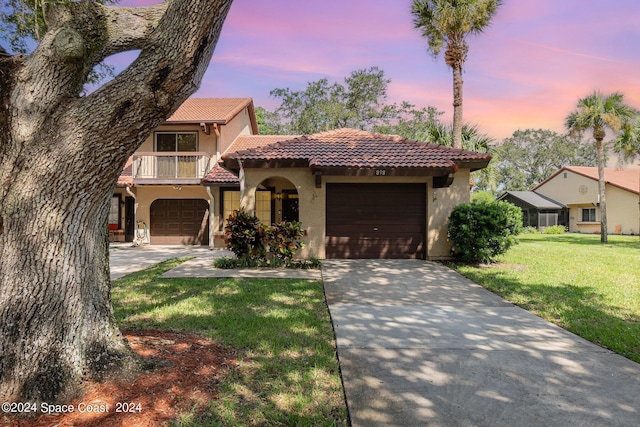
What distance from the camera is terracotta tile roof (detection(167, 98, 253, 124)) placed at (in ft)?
54.6

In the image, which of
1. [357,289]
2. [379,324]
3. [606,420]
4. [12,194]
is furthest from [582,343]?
[12,194]

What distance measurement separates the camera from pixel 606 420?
2639 millimetres

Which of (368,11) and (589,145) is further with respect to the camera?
(589,145)

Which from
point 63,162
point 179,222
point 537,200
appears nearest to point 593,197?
point 537,200

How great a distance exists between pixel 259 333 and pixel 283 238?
18.2 ft

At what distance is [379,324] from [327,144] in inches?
308

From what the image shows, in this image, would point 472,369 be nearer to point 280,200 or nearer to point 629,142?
point 280,200

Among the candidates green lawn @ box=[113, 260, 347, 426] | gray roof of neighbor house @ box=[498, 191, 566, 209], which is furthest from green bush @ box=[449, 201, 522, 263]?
gray roof of neighbor house @ box=[498, 191, 566, 209]

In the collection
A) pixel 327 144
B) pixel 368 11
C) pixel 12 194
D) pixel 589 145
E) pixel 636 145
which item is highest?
pixel 589 145

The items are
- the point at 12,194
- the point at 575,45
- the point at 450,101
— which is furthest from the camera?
the point at 450,101

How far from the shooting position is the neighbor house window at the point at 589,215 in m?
31.0

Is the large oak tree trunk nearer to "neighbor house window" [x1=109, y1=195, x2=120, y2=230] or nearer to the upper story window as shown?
the upper story window

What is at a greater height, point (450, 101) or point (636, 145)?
point (450, 101)

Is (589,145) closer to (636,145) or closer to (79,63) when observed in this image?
(636,145)
